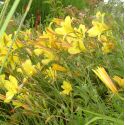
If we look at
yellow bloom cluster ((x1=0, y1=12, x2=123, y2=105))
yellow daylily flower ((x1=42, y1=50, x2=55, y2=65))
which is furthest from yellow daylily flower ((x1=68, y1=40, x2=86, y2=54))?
yellow daylily flower ((x1=42, y1=50, x2=55, y2=65))

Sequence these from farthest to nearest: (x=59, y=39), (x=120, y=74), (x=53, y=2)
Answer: (x=53, y=2)
(x=59, y=39)
(x=120, y=74)

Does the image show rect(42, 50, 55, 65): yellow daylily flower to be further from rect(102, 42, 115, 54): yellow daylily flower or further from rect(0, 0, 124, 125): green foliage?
rect(102, 42, 115, 54): yellow daylily flower

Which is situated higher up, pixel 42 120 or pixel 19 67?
pixel 19 67

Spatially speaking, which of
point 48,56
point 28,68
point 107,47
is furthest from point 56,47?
point 107,47

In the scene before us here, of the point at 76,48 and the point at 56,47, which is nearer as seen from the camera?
the point at 76,48

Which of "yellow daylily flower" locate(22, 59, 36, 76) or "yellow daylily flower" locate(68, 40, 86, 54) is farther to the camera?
"yellow daylily flower" locate(22, 59, 36, 76)

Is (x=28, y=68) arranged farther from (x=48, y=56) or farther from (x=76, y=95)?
(x=76, y=95)

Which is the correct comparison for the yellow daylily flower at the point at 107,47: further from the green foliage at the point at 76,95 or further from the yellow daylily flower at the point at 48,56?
the yellow daylily flower at the point at 48,56

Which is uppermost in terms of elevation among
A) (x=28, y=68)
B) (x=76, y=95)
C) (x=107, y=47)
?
(x=107, y=47)

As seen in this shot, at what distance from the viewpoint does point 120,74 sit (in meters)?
1.95

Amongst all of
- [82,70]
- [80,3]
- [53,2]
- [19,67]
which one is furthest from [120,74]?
[80,3]

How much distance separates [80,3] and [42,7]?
1.64 feet

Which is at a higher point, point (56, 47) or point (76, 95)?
point (56, 47)

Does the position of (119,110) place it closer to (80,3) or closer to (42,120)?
(42,120)
